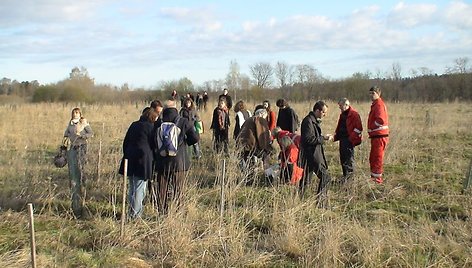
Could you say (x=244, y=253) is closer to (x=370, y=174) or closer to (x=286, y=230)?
(x=286, y=230)

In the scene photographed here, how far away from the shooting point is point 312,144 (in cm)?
722

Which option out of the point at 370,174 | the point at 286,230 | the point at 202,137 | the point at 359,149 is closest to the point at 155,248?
the point at 286,230

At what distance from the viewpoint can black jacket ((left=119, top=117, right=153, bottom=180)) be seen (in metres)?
6.43

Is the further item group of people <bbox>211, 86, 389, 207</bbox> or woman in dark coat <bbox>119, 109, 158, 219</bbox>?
group of people <bbox>211, 86, 389, 207</bbox>

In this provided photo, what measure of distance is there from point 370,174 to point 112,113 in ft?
55.6

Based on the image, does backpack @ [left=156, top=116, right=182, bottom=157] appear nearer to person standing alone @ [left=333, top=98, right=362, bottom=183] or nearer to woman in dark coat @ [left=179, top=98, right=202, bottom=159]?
person standing alone @ [left=333, top=98, right=362, bottom=183]

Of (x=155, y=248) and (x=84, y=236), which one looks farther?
(x=84, y=236)

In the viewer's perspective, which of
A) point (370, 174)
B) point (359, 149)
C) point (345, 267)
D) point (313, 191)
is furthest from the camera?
point (359, 149)

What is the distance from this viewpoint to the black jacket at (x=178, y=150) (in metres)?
6.52

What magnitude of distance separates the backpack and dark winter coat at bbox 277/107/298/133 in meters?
4.47

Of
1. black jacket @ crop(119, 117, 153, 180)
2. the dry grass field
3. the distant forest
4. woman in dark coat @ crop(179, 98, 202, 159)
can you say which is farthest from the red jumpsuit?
the distant forest

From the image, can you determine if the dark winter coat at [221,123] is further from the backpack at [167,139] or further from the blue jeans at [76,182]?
the backpack at [167,139]

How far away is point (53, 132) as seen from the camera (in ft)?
52.4

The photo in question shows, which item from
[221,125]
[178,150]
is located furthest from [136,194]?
[221,125]
